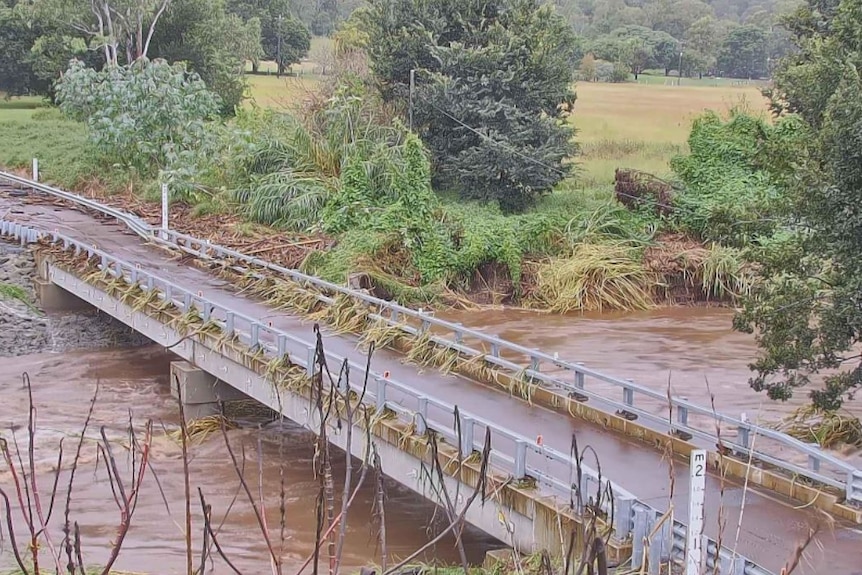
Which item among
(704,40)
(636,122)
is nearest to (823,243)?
(636,122)

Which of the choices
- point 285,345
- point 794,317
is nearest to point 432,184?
point 285,345

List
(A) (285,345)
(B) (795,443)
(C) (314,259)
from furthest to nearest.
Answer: (C) (314,259), (A) (285,345), (B) (795,443)

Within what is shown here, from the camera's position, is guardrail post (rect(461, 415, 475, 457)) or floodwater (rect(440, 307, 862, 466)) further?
floodwater (rect(440, 307, 862, 466))

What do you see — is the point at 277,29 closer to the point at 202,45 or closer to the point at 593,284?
the point at 202,45

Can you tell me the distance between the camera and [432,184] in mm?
34781

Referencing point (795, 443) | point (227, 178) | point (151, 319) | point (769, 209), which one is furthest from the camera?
point (227, 178)

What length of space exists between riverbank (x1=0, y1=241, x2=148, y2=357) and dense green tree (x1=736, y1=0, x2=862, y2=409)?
16304 millimetres

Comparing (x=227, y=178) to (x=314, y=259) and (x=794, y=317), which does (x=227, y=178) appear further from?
(x=794, y=317)

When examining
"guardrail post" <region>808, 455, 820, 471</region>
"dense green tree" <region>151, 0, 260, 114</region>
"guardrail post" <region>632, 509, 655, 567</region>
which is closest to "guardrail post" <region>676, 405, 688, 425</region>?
"guardrail post" <region>808, 455, 820, 471</region>

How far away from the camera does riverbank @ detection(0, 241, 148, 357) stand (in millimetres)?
24516

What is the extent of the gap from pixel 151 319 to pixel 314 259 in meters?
8.63

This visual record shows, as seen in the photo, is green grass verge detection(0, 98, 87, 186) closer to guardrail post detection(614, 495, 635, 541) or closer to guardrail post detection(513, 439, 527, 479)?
guardrail post detection(513, 439, 527, 479)

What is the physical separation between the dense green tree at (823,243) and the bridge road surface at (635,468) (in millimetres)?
2025

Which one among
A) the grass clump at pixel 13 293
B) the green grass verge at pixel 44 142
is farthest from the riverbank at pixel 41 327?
the green grass verge at pixel 44 142
